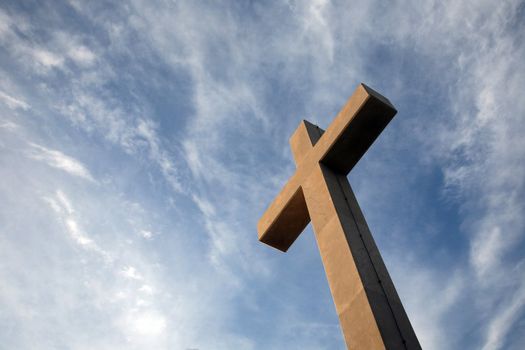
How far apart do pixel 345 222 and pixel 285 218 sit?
4.83 ft

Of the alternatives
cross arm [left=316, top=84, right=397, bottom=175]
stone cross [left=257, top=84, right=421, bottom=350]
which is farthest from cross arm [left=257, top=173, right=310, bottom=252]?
cross arm [left=316, top=84, right=397, bottom=175]

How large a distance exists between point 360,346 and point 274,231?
2.62 metres

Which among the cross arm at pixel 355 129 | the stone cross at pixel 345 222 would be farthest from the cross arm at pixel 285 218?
the cross arm at pixel 355 129

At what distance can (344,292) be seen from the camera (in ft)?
11.7

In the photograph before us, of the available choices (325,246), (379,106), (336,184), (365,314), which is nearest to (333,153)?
(336,184)

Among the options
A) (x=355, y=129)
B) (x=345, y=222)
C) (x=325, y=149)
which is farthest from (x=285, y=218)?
(x=355, y=129)

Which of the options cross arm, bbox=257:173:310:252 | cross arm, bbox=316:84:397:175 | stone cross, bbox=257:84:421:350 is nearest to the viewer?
stone cross, bbox=257:84:421:350

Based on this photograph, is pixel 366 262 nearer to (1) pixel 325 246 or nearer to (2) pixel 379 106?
(1) pixel 325 246

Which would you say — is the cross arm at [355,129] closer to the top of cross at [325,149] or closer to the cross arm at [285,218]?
the top of cross at [325,149]

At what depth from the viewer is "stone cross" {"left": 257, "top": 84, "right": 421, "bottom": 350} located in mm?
3234

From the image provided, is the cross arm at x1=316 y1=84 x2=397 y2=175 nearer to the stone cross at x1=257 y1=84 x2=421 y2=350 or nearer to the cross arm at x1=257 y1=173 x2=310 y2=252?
the stone cross at x1=257 y1=84 x2=421 y2=350

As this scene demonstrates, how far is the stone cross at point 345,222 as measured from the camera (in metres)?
3.23

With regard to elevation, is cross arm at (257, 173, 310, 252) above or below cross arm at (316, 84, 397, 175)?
below

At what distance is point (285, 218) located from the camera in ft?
18.1
